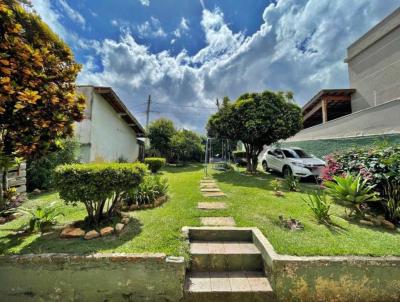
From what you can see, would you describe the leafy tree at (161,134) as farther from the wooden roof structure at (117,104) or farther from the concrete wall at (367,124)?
the concrete wall at (367,124)

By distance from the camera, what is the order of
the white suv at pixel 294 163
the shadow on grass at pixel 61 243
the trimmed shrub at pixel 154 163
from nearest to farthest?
1. the shadow on grass at pixel 61 243
2. the white suv at pixel 294 163
3. the trimmed shrub at pixel 154 163

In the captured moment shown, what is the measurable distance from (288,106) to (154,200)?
8.91m

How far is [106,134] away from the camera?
39.5 ft

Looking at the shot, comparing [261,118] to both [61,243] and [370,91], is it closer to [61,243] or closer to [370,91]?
[370,91]

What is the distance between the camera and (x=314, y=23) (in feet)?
31.2

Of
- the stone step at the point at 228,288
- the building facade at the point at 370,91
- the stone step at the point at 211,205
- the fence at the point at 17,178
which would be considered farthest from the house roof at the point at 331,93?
the fence at the point at 17,178

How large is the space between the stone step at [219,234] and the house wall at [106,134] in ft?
29.3

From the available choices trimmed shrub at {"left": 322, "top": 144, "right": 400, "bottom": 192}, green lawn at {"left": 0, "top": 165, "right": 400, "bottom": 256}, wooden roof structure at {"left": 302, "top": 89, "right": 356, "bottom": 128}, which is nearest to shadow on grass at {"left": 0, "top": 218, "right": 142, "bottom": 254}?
green lawn at {"left": 0, "top": 165, "right": 400, "bottom": 256}

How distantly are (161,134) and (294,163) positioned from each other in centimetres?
1452

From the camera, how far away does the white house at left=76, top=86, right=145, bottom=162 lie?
1000cm

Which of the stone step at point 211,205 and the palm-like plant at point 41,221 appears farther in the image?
the stone step at point 211,205

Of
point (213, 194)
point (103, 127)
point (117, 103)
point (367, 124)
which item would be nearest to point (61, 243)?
point (213, 194)

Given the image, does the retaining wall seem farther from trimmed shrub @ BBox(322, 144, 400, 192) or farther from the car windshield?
the car windshield

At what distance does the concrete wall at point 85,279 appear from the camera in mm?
2432
